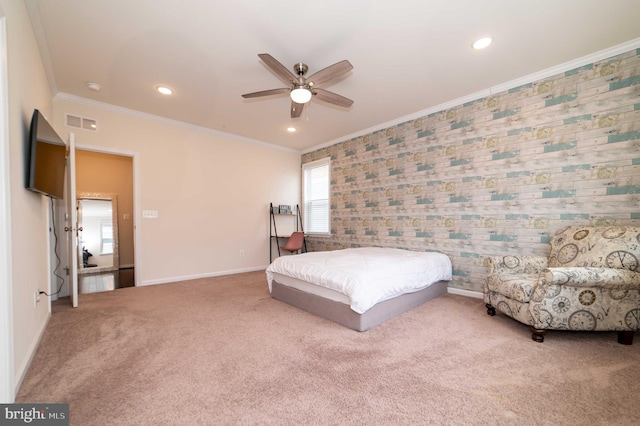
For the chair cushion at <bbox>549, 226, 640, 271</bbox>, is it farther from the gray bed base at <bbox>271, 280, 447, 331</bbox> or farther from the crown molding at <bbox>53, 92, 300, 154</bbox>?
the crown molding at <bbox>53, 92, 300, 154</bbox>

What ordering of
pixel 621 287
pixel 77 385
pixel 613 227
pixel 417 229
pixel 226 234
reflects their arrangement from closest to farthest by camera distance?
pixel 77 385 < pixel 621 287 < pixel 613 227 < pixel 417 229 < pixel 226 234

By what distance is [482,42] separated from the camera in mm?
2441

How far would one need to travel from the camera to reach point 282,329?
2.41 m

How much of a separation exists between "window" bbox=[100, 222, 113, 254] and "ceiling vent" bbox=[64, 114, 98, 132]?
10.3 ft

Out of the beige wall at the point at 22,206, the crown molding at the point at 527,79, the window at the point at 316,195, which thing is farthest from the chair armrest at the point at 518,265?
the beige wall at the point at 22,206

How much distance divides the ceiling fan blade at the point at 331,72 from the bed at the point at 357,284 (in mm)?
1867

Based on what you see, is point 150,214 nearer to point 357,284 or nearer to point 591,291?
point 357,284

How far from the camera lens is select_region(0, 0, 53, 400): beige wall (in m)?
1.61

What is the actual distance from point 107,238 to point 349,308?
249 inches

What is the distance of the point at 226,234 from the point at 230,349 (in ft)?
10.5

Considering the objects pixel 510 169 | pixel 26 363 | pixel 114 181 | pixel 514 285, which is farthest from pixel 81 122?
pixel 510 169

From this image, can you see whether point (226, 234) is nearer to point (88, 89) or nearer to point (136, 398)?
point (88, 89)

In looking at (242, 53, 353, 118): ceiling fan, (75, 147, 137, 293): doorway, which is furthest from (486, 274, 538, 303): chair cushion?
(75, 147, 137, 293): doorway

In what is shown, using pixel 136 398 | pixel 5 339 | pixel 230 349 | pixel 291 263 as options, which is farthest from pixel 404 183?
pixel 5 339
